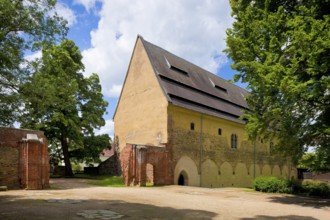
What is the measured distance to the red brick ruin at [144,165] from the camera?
74.1ft

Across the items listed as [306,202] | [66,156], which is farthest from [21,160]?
[306,202]

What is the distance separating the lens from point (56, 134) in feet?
103

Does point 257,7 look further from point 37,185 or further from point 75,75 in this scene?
point 75,75

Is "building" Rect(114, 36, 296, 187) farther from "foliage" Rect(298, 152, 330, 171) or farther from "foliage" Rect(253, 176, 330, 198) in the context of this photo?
"foliage" Rect(298, 152, 330, 171)

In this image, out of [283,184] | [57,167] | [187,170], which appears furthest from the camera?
[57,167]

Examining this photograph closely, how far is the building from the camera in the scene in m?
24.9

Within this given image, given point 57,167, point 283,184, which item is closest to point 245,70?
point 283,184

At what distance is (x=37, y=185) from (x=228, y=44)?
1390cm

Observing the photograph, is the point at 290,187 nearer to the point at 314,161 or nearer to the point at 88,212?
the point at 314,161

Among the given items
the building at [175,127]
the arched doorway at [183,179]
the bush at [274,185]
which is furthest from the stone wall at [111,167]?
the bush at [274,185]

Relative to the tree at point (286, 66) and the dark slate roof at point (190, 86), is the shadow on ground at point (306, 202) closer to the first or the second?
the tree at point (286, 66)

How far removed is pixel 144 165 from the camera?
22.7 meters

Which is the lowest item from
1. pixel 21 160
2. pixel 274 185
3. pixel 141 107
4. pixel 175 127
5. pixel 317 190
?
pixel 317 190

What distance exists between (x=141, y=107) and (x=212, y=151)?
28.2 ft
